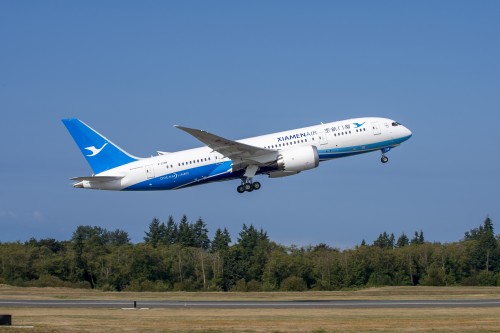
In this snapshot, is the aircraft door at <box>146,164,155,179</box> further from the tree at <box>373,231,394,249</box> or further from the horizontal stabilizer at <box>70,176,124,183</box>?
the tree at <box>373,231,394,249</box>

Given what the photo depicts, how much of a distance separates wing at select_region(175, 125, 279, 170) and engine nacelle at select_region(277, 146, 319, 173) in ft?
2.96

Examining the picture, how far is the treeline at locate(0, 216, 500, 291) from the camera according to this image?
306ft

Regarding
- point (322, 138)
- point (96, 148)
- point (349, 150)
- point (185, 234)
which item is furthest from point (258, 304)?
point (185, 234)

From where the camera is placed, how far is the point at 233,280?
101375 millimetres

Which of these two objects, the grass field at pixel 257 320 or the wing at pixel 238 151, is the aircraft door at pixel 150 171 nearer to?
the wing at pixel 238 151

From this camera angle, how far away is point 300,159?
65438 mm

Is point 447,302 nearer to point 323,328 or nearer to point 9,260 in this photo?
point 323,328

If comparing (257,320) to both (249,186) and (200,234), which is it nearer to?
(249,186)

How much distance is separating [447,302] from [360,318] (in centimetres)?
1258

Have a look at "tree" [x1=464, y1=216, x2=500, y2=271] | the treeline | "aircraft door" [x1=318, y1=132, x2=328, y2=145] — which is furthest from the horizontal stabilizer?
"tree" [x1=464, y1=216, x2=500, y2=271]

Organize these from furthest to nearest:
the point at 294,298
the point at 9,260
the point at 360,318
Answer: the point at 9,260
the point at 294,298
the point at 360,318

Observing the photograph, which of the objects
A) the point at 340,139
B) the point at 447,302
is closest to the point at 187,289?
the point at 340,139

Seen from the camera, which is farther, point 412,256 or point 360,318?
point 412,256

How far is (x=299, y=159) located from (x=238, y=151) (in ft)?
13.7
